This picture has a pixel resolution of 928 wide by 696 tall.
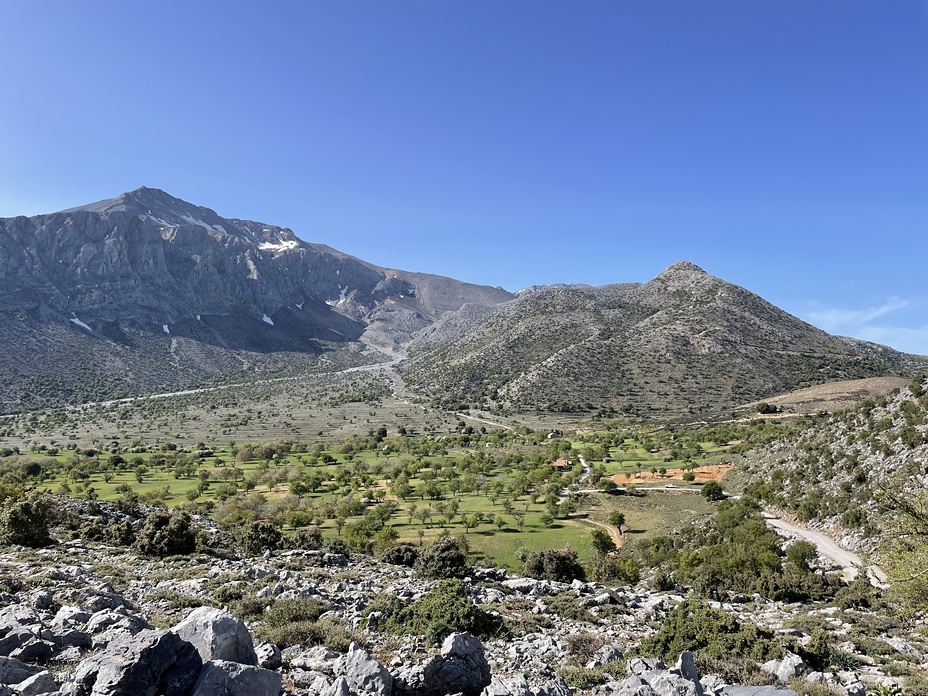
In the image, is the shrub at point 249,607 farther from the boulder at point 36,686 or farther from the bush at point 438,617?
the boulder at point 36,686

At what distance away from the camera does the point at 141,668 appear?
7000 millimetres

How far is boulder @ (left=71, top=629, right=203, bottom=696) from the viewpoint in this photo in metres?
6.88

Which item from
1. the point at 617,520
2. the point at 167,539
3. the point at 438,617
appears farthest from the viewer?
the point at 617,520

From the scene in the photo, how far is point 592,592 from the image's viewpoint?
21109mm

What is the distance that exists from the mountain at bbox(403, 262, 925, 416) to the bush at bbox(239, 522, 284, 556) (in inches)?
3795

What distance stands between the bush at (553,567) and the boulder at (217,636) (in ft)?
66.3

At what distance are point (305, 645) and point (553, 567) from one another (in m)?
17.7

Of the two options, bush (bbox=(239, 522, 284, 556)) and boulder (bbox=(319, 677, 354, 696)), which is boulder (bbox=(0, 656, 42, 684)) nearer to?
boulder (bbox=(319, 677, 354, 696))

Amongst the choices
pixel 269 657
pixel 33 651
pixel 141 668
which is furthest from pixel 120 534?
pixel 141 668

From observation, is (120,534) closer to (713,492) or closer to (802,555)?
(802,555)

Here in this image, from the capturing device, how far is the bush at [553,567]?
1046 inches

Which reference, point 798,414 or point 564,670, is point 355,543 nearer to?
point 564,670

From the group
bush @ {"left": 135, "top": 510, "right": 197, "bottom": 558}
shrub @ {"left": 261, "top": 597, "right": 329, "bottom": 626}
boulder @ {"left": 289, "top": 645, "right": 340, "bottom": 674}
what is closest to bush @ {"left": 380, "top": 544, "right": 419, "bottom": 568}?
bush @ {"left": 135, "top": 510, "right": 197, "bottom": 558}

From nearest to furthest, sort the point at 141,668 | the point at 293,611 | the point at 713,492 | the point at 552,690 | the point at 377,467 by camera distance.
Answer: the point at 141,668 < the point at 552,690 < the point at 293,611 < the point at 713,492 < the point at 377,467
